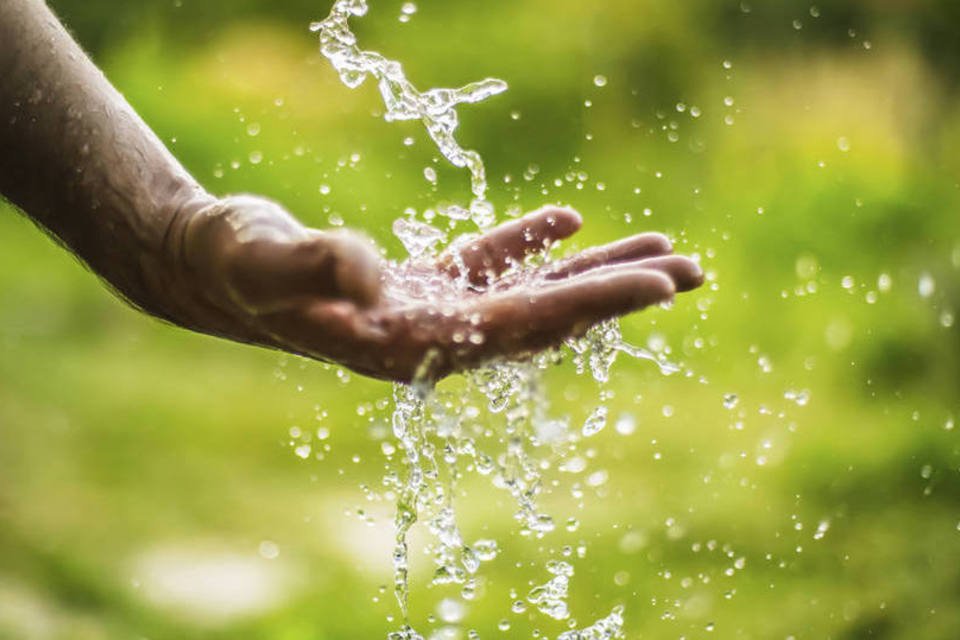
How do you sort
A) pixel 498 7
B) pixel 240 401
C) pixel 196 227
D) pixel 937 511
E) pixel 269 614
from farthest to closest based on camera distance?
pixel 498 7
pixel 240 401
pixel 937 511
pixel 269 614
pixel 196 227

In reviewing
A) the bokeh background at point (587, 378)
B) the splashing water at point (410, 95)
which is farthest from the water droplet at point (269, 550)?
the splashing water at point (410, 95)

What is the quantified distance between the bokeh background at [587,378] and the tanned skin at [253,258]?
1.33m

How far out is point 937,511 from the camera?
2.99m

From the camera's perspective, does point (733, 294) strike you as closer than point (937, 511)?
No

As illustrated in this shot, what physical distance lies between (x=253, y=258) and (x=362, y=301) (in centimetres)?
10

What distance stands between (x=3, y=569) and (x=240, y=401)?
0.76 meters

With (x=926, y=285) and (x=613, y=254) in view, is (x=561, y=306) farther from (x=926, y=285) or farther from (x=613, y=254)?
(x=926, y=285)

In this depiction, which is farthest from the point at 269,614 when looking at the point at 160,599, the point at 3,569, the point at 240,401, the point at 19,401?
the point at 19,401

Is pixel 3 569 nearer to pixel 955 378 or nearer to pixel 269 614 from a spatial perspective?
pixel 269 614

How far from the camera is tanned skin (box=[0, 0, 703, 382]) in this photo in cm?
107

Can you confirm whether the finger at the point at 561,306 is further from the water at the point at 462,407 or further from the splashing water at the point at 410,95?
the splashing water at the point at 410,95

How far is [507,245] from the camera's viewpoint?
1412 mm

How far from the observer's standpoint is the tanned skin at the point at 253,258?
1.07 metres

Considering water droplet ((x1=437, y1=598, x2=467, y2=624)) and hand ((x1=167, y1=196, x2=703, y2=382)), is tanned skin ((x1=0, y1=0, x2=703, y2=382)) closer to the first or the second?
hand ((x1=167, y1=196, x2=703, y2=382))
